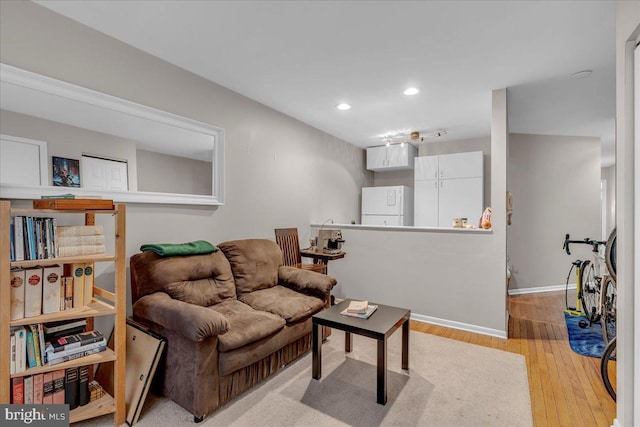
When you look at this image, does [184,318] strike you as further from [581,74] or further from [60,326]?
[581,74]

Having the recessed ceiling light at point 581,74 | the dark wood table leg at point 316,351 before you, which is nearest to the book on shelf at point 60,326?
the dark wood table leg at point 316,351

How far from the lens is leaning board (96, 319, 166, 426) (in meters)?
1.81

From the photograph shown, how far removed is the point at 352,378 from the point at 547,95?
3.58 m

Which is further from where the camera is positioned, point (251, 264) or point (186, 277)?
point (251, 264)

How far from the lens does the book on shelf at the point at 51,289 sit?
1.67 m

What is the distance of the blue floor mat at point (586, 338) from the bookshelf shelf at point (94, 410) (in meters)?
3.77

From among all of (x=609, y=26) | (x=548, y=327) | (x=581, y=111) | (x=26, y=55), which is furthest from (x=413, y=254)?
(x=26, y=55)

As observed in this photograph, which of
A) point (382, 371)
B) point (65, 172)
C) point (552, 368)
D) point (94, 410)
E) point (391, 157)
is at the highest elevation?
point (391, 157)

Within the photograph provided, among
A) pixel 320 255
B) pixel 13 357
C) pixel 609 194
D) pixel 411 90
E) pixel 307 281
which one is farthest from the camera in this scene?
pixel 609 194

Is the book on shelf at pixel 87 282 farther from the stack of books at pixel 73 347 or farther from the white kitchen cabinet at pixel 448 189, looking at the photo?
the white kitchen cabinet at pixel 448 189

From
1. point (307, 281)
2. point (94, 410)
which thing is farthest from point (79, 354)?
point (307, 281)

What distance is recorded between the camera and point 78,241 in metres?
1.76

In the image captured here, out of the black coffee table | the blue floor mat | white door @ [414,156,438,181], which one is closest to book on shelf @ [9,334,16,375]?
the black coffee table

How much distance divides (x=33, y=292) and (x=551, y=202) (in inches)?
253
